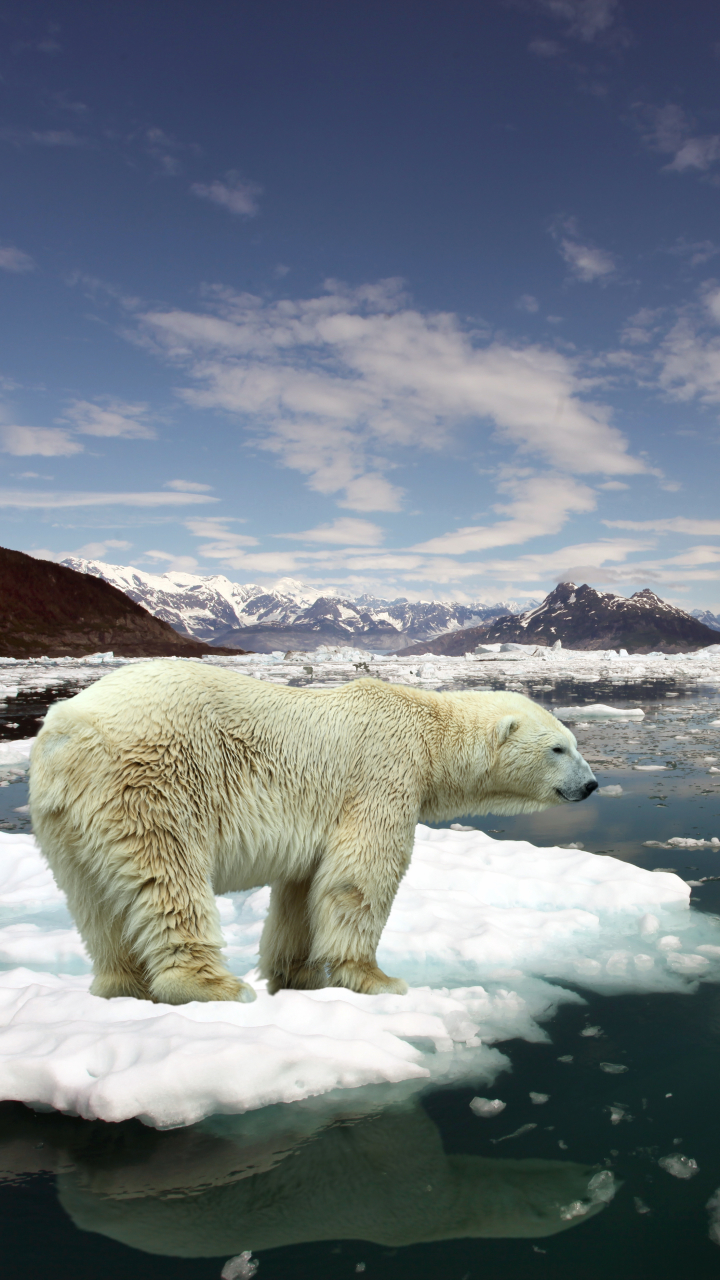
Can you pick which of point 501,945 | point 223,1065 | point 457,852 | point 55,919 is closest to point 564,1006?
point 501,945

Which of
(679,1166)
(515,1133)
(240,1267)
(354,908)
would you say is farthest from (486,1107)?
(240,1267)

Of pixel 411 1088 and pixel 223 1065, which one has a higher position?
pixel 223 1065

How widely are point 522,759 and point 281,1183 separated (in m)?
2.20

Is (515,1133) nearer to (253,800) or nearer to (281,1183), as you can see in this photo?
(281,1183)

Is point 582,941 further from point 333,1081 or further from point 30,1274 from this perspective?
point 30,1274

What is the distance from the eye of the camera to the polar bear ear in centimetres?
357

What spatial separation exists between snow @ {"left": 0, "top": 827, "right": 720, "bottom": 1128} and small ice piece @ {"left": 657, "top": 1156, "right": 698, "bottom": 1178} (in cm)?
66

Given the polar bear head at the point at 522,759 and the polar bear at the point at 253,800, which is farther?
the polar bear head at the point at 522,759

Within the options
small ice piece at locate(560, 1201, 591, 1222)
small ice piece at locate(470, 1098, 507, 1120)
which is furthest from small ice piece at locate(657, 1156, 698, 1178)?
small ice piece at locate(470, 1098, 507, 1120)

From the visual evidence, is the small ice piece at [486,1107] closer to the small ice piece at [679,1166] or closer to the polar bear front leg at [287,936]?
the small ice piece at [679,1166]

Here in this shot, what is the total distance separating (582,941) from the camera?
4207 millimetres

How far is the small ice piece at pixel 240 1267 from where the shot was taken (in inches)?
67.2

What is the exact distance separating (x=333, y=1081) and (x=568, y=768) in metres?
1.96

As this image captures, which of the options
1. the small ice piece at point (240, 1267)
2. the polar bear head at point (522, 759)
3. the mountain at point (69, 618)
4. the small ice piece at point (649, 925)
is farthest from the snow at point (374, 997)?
the mountain at point (69, 618)
